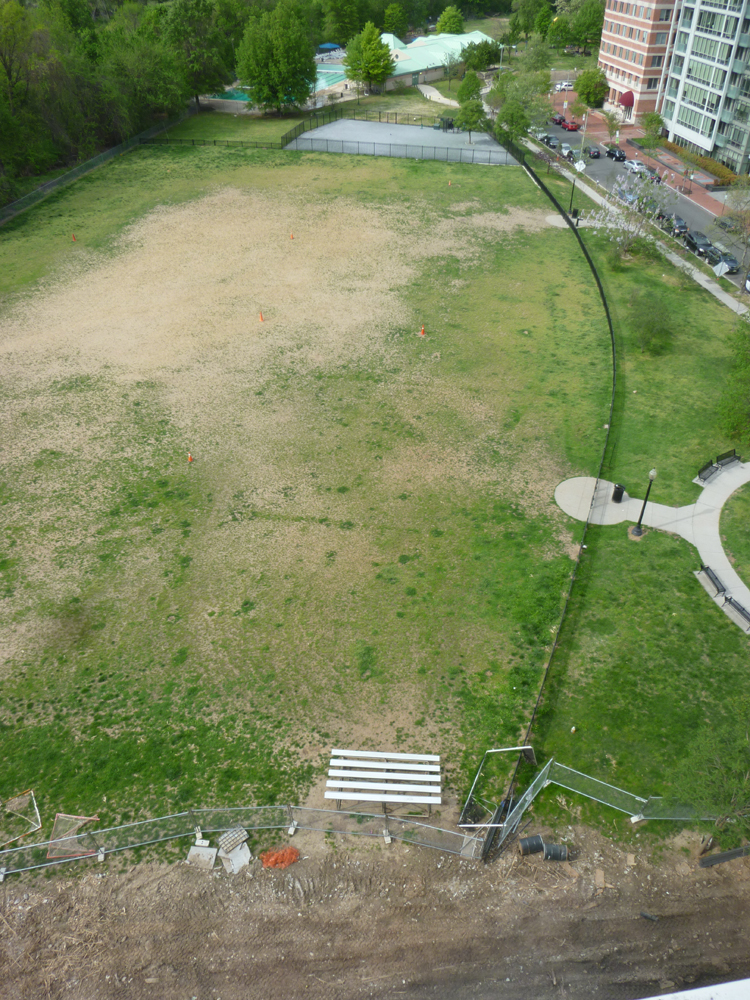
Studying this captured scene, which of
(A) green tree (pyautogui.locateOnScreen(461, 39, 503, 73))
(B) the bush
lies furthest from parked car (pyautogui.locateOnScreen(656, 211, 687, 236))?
(A) green tree (pyautogui.locateOnScreen(461, 39, 503, 73))

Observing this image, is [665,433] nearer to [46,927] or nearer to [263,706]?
[263,706]

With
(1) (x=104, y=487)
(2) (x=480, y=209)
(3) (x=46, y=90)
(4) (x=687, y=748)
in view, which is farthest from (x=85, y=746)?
(3) (x=46, y=90)

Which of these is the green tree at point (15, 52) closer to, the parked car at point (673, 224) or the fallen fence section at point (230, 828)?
the parked car at point (673, 224)

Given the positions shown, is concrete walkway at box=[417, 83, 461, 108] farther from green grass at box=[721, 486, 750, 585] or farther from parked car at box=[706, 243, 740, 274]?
green grass at box=[721, 486, 750, 585]

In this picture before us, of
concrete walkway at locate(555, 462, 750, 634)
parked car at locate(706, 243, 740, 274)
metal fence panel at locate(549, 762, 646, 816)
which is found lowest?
metal fence panel at locate(549, 762, 646, 816)

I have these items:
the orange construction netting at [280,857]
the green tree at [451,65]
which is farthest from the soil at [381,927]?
the green tree at [451,65]

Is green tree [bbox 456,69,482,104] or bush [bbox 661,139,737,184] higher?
green tree [bbox 456,69,482,104]

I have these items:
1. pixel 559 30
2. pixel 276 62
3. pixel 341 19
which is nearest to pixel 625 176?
Answer: pixel 276 62
